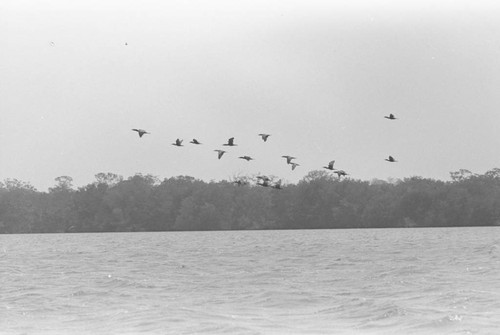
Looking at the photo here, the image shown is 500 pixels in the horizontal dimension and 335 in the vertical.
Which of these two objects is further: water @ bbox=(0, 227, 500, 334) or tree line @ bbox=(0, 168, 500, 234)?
tree line @ bbox=(0, 168, 500, 234)

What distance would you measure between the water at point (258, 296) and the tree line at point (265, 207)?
63.3 metres

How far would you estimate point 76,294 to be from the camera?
27844mm

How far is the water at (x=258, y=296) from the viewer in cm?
2130

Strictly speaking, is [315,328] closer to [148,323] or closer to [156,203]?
[148,323]

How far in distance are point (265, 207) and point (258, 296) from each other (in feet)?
280

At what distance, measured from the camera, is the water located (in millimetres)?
21297

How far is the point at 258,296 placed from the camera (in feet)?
87.6

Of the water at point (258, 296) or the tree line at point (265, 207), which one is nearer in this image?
the water at point (258, 296)

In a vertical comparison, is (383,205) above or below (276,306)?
above

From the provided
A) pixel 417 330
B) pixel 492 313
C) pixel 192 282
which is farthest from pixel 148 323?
pixel 192 282

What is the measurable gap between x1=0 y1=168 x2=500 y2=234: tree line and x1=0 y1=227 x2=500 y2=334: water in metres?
Answer: 63.3

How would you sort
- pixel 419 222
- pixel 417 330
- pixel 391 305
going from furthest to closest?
pixel 419 222, pixel 391 305, pixel 417 330

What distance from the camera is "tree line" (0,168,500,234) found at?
347 ft

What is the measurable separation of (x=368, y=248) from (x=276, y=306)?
97.8ft
